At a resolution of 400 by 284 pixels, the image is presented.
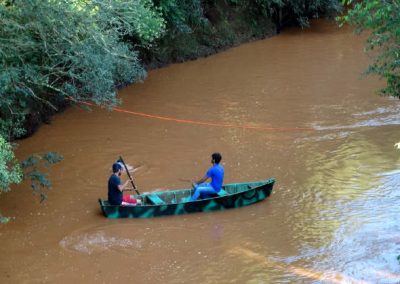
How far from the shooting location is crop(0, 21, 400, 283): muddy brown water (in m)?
9.21

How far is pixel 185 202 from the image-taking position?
1066cm

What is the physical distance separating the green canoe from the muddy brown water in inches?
6.4

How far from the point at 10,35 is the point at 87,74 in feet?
5.62

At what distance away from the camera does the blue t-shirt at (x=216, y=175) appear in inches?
430

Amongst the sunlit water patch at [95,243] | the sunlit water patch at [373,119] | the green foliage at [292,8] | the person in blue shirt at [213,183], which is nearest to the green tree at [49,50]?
the sunlit water patch at [95,243]

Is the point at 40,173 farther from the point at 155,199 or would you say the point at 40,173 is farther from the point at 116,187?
→ the point at 155,199

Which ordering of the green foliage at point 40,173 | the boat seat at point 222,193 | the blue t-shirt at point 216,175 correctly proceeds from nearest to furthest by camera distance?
the green foliage at point 40,173, the blue t-shirt at point 216,175, the boat seat at point 222,193

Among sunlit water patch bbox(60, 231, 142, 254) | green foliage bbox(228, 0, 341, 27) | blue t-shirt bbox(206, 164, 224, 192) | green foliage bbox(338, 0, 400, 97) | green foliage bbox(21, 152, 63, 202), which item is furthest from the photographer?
green foliage bbox(228, 0, 341, 27)

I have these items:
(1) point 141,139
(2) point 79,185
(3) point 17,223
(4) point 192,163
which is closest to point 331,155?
(4) point 192,163

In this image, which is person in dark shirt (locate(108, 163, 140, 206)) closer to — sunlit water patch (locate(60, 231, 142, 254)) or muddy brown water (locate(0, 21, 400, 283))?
muddy brown water (locate(0, 21, 400, 283))

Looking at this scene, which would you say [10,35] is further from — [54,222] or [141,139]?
[141,139]

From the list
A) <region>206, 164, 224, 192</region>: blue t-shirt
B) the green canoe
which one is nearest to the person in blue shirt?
<region>206, 164, 224, 192</region>: blue t-shirt

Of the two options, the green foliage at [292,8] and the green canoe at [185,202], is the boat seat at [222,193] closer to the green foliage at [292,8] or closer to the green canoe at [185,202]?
the green canoe at [185,202]

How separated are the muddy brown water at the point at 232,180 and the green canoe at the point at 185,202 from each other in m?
0.16
